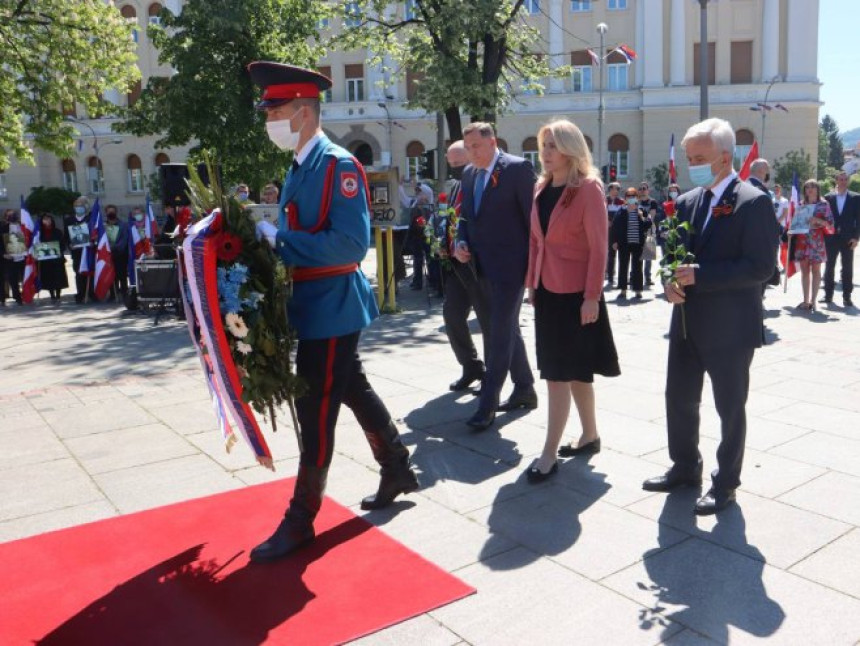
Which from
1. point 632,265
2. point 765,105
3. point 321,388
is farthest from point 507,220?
point 765,105

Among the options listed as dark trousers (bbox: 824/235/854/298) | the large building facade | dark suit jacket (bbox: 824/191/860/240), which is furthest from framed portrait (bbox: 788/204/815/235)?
the large building facade

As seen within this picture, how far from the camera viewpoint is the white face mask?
3.83 m

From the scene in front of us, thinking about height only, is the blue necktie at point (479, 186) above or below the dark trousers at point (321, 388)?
above

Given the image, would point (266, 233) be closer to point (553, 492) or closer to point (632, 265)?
point (553, 492)

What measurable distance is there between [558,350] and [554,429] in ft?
1.48

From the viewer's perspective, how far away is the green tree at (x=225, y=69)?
2280 centimetres

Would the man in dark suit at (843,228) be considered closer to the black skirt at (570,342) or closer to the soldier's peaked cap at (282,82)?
the black skirt at (570,342)

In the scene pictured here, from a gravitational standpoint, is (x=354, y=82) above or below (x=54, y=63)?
above

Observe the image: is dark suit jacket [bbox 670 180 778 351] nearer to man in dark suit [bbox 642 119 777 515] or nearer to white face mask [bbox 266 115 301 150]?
man in dark suit [bbox 642 119 777 515]

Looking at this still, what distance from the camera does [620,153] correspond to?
45.1m

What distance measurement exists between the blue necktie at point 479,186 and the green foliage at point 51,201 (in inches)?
1609

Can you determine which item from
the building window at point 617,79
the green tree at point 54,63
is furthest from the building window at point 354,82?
the green tree at point 54,63

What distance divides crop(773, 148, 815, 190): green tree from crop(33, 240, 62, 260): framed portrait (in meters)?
34.9

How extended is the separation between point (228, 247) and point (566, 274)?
198cm
